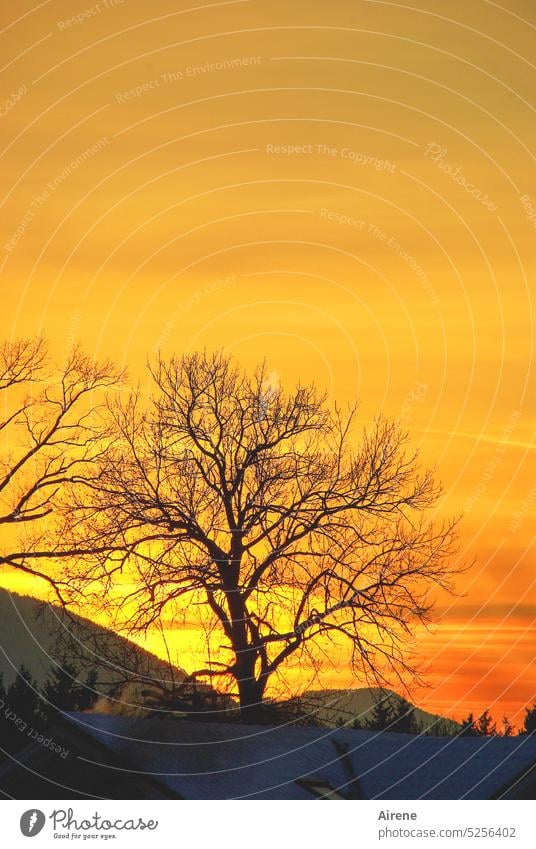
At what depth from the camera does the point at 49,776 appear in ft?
105

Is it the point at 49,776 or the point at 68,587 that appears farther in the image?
the point at 68,587

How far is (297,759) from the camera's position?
3266cm

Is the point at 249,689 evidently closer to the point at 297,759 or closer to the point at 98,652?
the point at 98,652

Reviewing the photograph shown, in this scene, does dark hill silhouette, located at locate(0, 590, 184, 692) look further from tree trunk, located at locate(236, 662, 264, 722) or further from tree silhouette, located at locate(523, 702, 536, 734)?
tree silhouette, located at locate(523, 702, 536, 734)

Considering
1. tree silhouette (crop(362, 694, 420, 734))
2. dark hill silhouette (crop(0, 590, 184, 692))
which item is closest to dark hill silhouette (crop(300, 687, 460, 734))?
tree silhouette (crop(362, 694, 420, 734))

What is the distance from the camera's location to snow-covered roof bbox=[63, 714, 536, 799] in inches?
1217

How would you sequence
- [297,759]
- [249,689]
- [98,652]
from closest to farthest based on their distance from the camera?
[297,759]
[249,689]
[98,652]

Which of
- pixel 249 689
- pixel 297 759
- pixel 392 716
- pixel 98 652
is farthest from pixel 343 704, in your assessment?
pixel 297 759

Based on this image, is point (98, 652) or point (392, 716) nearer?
point (392, 716)

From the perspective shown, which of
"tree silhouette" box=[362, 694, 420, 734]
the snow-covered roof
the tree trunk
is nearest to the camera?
the snow-covered roof
